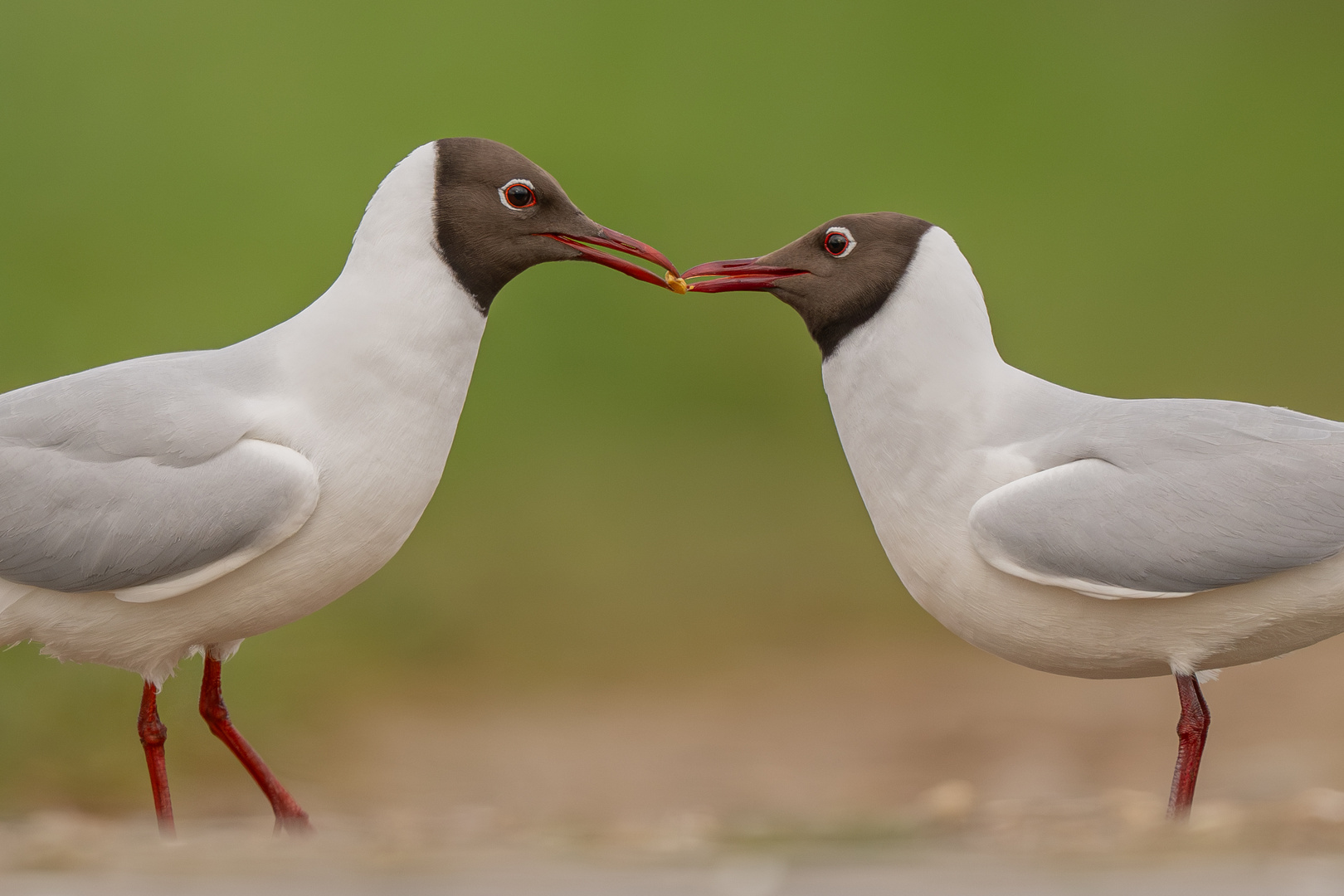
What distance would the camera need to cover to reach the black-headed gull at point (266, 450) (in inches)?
77.3

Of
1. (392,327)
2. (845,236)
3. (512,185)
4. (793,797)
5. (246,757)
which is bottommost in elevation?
(793,797)

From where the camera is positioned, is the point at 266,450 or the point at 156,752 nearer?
the point at 266,450

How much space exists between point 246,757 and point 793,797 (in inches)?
74.3

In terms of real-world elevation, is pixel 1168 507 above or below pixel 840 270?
below

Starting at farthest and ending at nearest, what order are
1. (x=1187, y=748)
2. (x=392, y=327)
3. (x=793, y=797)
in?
(x=793, y=797)
(x=392, y=327)
(x=1187, y=748)

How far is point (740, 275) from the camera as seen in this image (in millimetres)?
2301

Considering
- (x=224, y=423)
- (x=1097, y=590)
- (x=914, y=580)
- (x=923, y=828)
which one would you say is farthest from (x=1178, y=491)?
(x=224, y=423)

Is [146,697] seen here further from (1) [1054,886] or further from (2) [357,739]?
(2) [357,739]

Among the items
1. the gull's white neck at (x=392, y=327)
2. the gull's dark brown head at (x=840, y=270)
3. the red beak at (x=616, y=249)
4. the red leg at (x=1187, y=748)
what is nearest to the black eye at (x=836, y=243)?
the gull's dark brown head at (x=840, y=270)

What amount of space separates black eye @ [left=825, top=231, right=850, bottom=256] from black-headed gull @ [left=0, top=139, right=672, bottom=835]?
14.3 inches

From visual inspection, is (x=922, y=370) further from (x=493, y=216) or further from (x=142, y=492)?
(x=142, y=492)

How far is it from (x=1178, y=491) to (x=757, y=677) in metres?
2.87

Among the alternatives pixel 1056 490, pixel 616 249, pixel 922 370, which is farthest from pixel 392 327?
pixel 1056 490

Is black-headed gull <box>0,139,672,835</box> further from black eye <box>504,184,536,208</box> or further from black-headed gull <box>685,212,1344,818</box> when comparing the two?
black-headed gull <box>685,212,1344,818</box>
